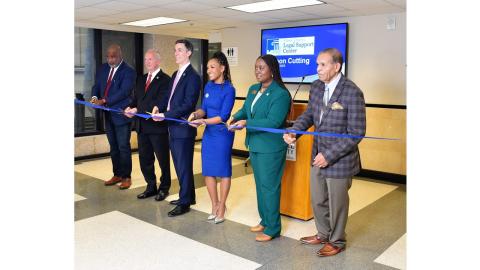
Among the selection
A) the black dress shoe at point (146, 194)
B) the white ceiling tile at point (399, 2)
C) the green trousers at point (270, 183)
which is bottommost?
the black dress shoe at point (146, 194)

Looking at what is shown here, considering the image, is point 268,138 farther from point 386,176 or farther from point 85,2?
point 85,2

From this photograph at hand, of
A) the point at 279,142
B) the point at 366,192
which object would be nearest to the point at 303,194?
the point at 279,142

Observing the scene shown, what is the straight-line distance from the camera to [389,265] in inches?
122

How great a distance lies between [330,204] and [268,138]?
2.37 feet

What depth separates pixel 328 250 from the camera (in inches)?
129

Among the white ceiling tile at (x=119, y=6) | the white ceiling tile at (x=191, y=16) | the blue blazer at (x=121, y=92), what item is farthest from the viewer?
the white ceiling tile at (x=191, y=16)

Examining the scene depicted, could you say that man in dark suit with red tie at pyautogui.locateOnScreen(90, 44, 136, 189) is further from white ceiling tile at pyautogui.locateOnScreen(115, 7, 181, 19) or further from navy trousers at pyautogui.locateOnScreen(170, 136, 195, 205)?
white ceiling tile at pyautogui.locateOnScreen(115, 7, 181, 19)

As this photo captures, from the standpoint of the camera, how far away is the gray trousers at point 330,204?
10.4ft

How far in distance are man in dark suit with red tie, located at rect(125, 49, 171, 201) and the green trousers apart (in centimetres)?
143

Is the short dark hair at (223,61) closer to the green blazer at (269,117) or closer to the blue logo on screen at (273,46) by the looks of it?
the green blazer at (269,117)

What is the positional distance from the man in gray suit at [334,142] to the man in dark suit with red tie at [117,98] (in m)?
2.52

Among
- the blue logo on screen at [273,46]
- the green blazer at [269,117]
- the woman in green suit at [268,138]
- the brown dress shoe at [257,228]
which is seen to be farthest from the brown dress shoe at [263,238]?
the blue logo on screen at [273,46]
